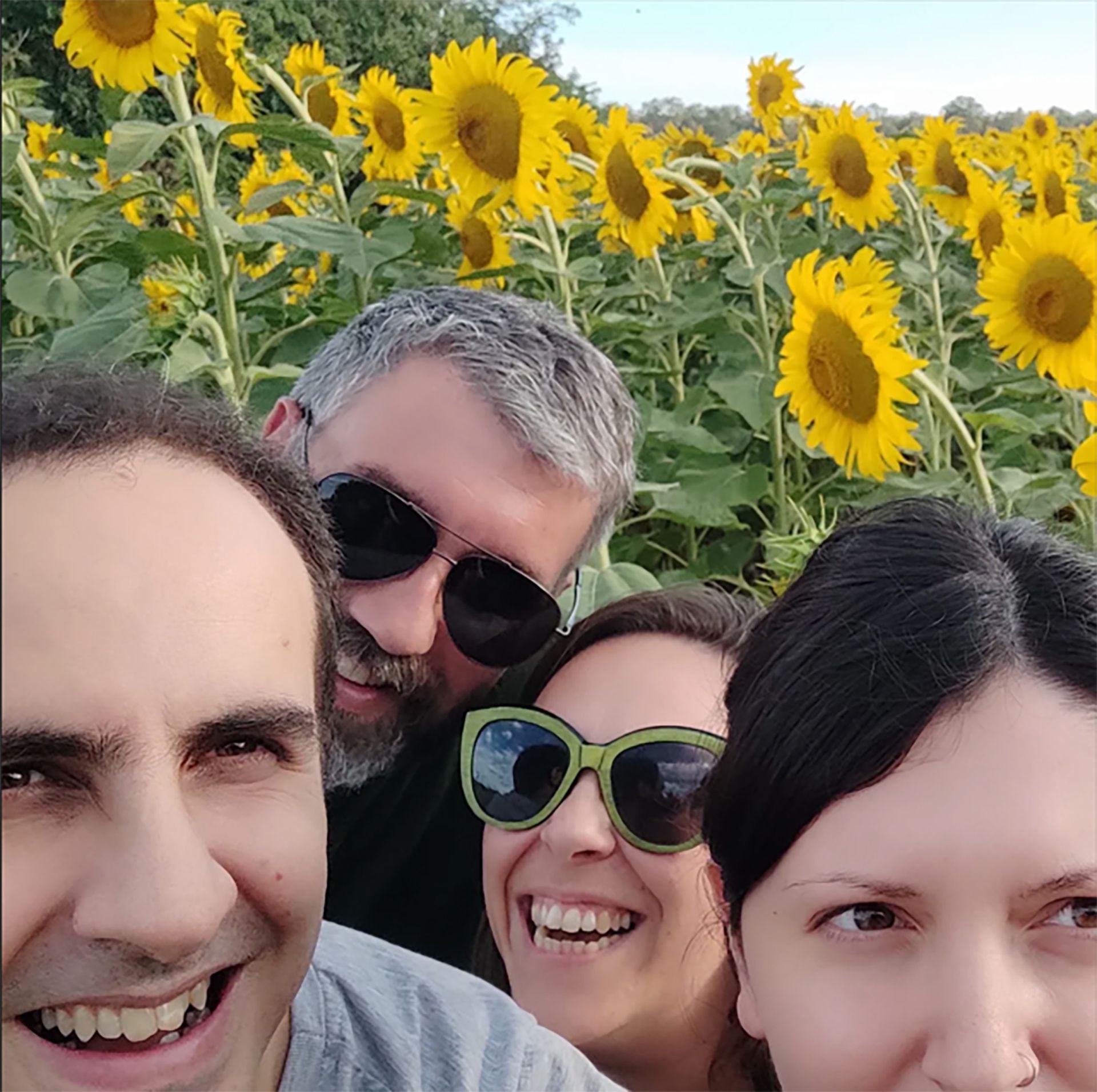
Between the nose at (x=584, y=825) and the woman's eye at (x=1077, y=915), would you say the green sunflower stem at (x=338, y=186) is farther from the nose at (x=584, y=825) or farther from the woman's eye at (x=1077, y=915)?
the woman's eye at (x=1077, y=915)

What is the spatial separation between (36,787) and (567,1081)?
0.60 meters

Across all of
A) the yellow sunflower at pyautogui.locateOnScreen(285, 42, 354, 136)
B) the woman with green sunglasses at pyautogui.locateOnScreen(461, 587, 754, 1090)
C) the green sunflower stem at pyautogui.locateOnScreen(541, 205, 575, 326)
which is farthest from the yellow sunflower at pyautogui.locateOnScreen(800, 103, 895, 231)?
the woman with green sunglasses at pyautogui.locateOnScreen(461, 587, 754, 1090)

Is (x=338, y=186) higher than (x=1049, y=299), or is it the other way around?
(x=338, y=186)

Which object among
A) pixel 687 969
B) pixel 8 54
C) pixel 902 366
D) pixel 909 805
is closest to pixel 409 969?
pixel 687 969

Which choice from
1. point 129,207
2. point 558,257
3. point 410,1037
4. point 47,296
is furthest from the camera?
point 129,207

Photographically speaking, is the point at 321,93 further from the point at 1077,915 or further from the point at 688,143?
the point at 1077,915

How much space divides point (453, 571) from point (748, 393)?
1.37 m

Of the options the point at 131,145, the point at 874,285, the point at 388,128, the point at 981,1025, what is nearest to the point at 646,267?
the point at 388,128

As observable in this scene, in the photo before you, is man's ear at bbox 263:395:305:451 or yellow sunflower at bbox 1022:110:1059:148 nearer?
man's ear at bbox 263:395:305:451

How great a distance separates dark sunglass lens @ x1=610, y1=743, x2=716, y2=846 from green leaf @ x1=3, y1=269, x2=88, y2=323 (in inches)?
67.3

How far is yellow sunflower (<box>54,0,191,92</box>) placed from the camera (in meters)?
2.32

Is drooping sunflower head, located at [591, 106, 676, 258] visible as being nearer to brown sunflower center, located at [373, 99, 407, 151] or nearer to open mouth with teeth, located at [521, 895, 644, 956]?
brown sunflower center, located at [373, 99, 407, 151]

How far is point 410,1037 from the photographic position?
98 centimetres

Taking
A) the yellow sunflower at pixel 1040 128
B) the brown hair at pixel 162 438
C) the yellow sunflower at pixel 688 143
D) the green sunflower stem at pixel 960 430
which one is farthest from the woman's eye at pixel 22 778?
the yellow sunflower at pixel 1040 128
